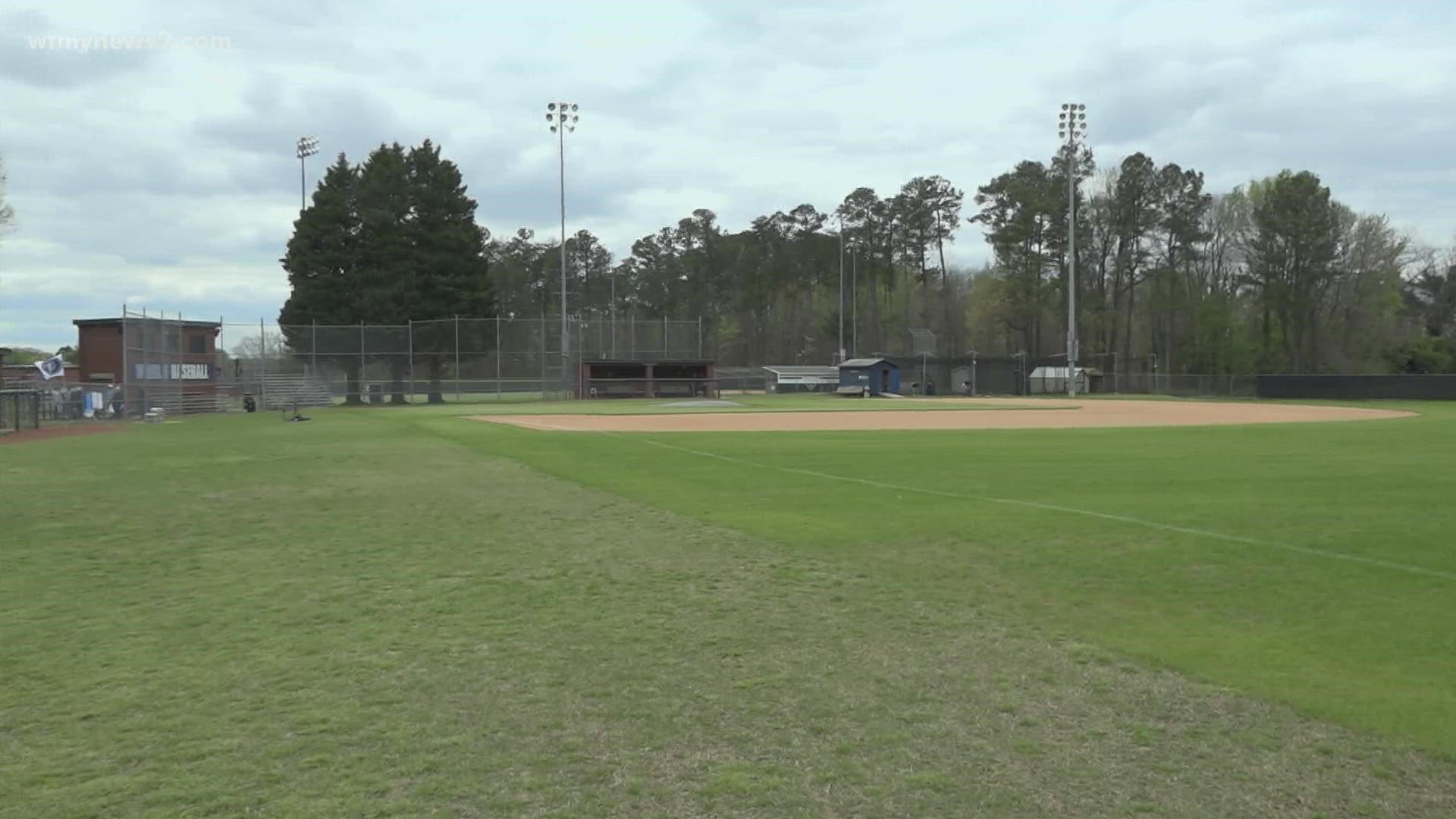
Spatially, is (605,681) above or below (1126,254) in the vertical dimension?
below

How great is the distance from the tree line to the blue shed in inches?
712

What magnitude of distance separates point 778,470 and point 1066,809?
12502mm

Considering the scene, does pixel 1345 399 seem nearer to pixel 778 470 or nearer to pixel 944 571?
pixel 778 470

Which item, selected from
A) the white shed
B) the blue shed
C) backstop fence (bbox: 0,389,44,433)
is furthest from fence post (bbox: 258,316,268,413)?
A: the white shed

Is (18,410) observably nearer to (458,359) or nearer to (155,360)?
(155,360)

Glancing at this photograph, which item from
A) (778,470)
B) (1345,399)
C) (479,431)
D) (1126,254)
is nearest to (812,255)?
(1126,254)

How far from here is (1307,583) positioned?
7266 mm

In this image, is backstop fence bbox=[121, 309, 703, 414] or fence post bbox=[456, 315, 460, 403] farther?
fence post bbox=[456, 315, 460, 403]

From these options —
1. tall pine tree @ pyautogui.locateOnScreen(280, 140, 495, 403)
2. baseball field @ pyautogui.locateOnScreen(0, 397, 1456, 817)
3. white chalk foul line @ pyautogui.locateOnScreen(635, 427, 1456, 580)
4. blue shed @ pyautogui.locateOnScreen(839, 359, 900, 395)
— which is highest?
tall pine tree @ pyautogui.locateOnScreen(280, 140, 495, 403)

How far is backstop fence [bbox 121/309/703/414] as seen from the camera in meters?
47.5

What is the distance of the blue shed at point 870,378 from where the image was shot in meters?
69.3

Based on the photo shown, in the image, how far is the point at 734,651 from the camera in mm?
5699

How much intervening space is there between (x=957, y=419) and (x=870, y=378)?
34834 mm

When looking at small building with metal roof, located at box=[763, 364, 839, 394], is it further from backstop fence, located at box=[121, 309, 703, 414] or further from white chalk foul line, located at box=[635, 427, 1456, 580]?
white chalk foul line, located at box=[635, 427, 1456, 580]
